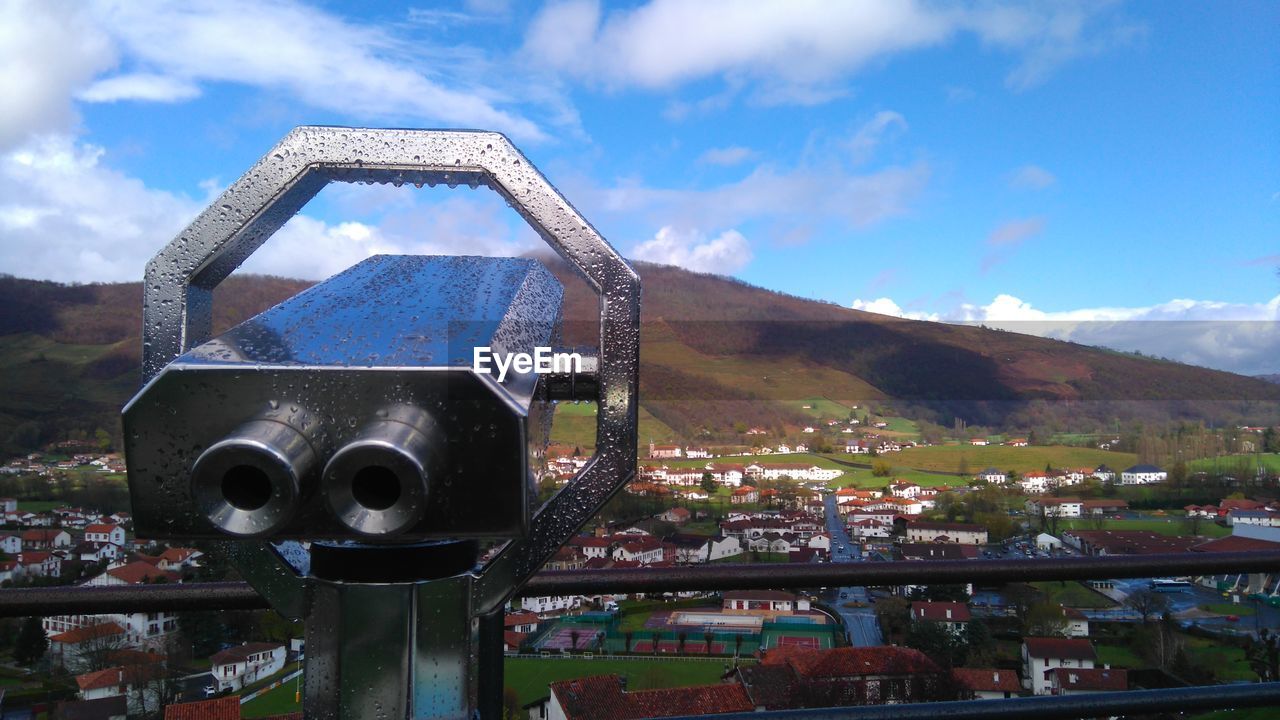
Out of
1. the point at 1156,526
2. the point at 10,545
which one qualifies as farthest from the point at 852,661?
the point at 10,545

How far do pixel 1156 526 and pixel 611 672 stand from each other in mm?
2288

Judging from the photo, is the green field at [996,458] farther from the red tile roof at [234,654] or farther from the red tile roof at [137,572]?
the red tile roof at [137,572]

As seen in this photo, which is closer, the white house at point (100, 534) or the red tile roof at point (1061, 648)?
the white house at point (100, 534)

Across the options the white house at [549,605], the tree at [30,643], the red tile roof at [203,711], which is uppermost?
the white house at [549,605]

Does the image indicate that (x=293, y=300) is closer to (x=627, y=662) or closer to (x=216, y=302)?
(x=216, y=302)

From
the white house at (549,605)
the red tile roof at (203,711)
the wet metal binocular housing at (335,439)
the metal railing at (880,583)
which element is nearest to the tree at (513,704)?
the white house at (549,605)

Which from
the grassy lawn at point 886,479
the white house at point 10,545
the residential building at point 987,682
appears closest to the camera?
the residential building at point 987,682

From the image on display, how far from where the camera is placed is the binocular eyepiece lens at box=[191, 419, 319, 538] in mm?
524

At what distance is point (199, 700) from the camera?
5.37ft

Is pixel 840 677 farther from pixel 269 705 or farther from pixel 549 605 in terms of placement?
pixel 269 705

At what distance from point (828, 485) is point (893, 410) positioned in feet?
1.96

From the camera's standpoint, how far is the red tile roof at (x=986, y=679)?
1.81 m

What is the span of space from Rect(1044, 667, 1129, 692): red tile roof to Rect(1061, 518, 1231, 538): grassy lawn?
3.40 feet

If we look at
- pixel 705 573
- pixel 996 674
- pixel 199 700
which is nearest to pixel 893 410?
pixel 996 674
